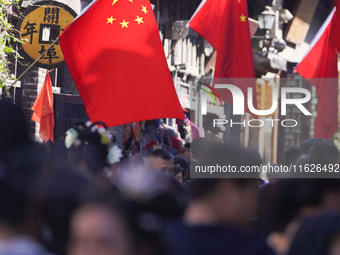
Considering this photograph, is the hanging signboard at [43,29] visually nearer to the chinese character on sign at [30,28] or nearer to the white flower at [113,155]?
the chinese character on sign at [30,28]

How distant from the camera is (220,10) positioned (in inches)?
466

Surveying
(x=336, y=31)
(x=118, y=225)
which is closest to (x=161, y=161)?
(x=336, y=31)

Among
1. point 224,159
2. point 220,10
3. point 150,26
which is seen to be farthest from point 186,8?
point 224,159

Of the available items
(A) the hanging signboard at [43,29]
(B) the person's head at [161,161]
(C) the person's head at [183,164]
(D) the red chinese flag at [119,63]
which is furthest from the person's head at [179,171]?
(A) the hanging signboard at [43,29]

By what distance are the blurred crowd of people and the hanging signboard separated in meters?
9.30

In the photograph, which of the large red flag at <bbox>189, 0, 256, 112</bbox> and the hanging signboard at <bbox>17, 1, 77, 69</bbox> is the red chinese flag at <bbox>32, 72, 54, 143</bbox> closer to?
the hanging signboard at <bbox>17, 1, 77, 69</bbox>

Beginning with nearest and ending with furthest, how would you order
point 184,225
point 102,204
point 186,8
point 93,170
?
point 102,204, point 184,225, point 93,170, point 186,8

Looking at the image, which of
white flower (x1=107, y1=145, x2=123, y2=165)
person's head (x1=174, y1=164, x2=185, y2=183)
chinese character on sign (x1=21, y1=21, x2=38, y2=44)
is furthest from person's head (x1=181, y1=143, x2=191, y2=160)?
white flower (x1=107, y1=145, x2=123, y2=165)

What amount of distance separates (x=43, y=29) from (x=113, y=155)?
28.6 ft

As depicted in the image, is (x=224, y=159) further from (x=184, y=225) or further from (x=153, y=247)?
(x=153, y=247)

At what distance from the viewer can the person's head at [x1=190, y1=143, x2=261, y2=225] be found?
383 centimetres

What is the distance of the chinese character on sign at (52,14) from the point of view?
14219mm

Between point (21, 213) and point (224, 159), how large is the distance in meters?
0.94

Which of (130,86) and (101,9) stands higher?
(101,9)
